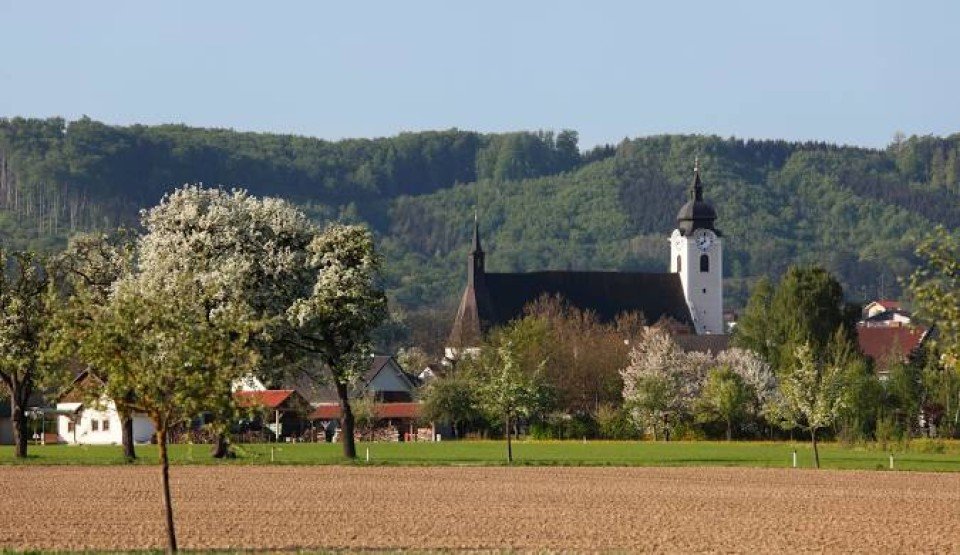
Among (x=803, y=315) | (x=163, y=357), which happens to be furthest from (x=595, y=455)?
(x=163, y=357)

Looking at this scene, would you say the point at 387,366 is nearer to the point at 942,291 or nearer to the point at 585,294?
the point at 585,294

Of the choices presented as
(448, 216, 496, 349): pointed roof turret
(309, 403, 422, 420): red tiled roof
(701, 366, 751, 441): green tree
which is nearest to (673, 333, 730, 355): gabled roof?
(448, 216, 496, 349): pointed roof turret

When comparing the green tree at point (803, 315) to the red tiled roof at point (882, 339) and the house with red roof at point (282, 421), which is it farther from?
the red tiled roof at point (882, 339)

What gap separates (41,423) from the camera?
127 m

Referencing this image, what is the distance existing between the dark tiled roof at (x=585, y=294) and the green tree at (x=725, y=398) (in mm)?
68699

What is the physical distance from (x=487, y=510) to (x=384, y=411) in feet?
289

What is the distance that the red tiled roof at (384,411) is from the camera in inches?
5162

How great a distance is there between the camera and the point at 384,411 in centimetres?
13300

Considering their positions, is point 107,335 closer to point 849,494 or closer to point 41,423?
point 849,494

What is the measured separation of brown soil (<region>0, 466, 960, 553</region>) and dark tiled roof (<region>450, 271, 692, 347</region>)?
116 metres

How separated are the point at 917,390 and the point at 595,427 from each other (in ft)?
61.6

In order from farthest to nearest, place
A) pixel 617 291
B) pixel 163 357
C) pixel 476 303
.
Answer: pixel 617 291 < pixel 476 303 < pixel 163 357

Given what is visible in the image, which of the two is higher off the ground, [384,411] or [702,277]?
[702,277]

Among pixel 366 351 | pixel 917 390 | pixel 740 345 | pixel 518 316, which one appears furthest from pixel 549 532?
pixel 518 316
